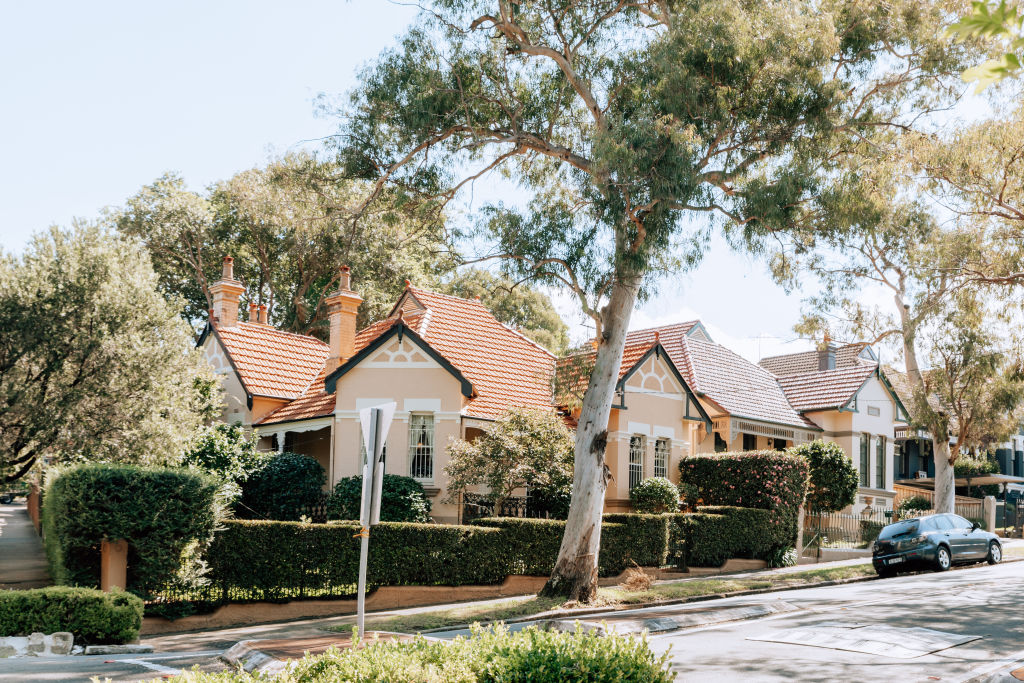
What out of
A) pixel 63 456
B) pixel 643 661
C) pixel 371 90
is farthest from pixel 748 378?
pixel 643 661

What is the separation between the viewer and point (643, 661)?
20.8 feet

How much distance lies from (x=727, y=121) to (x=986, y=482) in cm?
3799

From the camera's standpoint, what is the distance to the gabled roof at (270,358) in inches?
1122

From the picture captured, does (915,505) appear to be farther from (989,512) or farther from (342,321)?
(342,321)

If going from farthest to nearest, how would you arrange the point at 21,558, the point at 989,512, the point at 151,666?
the point at 989,512, the point at 21,558, the point at 151,666

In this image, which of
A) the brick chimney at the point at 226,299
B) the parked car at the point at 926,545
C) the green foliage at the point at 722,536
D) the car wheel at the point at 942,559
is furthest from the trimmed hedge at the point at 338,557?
the brick chimney at the point at 226,299

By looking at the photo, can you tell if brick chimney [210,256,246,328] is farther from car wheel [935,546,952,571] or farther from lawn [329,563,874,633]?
car wheel [935,546,952,571]

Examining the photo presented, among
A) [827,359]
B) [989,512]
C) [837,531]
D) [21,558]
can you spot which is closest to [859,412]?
[827,359]

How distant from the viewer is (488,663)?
20.1 ft

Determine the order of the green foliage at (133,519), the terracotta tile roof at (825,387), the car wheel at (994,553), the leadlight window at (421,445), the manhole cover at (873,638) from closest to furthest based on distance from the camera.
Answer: the manhole cover at (873,638)
the green foliage at (133,519)
the leadlight window at (421,445)
the car wheel at (994,553)
the terracotta tile roof at (825,387)

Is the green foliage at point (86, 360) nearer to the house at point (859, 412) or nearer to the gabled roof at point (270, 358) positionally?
the gabled roof at point (270, 358)

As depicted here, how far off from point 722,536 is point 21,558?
→ 57.2ft

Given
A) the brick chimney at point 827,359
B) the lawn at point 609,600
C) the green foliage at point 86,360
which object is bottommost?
the lawn at point 609,600

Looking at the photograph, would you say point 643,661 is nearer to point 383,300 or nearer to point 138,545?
point 138,545
